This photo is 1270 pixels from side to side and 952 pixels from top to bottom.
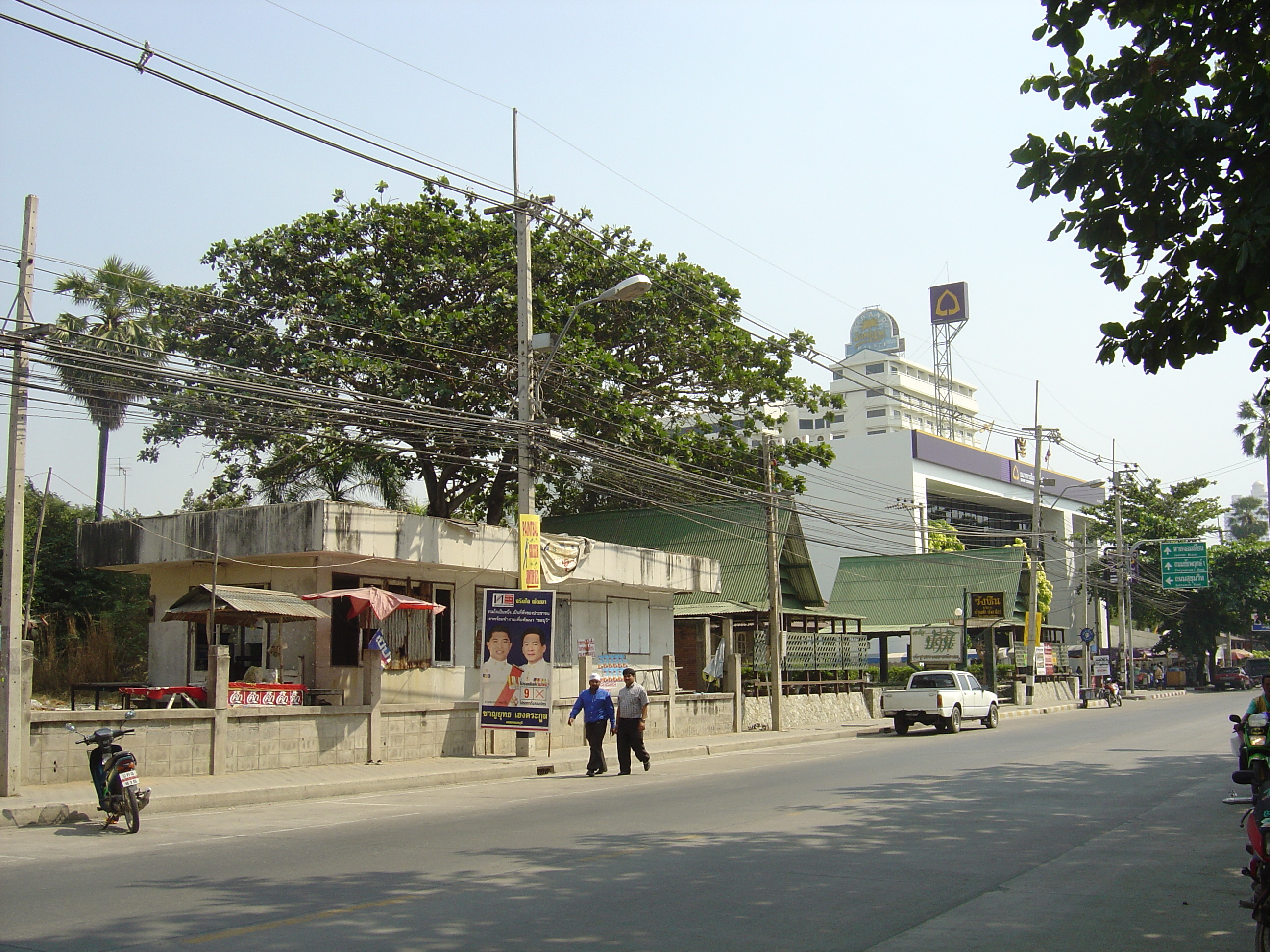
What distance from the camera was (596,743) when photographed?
728 inches

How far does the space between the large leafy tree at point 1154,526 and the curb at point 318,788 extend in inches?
2054

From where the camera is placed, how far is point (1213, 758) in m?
19.9

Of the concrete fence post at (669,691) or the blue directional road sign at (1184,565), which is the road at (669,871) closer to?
the concrete fence post at (669,691)

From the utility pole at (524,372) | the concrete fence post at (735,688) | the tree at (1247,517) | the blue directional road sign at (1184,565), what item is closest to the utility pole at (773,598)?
the concrete fence post at (735,688)

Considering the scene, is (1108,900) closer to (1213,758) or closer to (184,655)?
(1213,758)

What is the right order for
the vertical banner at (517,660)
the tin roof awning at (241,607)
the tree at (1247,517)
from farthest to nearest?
the tree at (1247,517), the vertical banner at (517,660), the tin roof awning at (241,607)

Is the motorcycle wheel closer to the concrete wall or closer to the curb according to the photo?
the curb

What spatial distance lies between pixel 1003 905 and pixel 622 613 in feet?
73.4

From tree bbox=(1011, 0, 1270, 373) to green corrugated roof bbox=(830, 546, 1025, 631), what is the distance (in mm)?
36853

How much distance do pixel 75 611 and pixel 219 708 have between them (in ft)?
61.4

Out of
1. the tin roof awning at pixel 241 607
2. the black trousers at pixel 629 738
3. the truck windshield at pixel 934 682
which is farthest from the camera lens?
the truck windshield at pixel 934 682

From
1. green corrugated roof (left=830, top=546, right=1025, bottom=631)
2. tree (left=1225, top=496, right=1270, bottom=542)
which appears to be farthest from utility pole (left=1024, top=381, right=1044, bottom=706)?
tree (left=1225, top=496, right=1270, bottom=542)

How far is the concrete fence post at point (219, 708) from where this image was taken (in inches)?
648

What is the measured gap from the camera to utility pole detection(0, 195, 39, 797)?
13.6 meters
